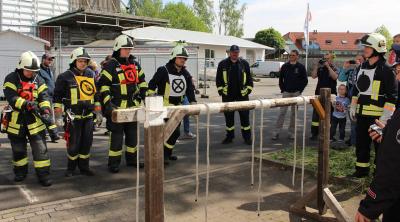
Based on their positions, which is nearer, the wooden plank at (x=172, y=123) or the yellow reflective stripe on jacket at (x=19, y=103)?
the wooden plank at (x=172, y=123)

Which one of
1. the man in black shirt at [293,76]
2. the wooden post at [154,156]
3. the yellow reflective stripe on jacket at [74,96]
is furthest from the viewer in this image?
the man in black shirt at [293,76]

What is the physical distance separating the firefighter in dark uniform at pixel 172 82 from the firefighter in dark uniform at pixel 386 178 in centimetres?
489

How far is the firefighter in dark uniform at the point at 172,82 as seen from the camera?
728 cm

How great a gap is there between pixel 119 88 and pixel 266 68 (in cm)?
→ 3612

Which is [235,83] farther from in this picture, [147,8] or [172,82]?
[147,8]

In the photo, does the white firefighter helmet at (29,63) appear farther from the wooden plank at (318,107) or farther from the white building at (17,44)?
the white building at (17,44)

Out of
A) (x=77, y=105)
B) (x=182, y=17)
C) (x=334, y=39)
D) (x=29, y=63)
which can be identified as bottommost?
(x=77, y=105)

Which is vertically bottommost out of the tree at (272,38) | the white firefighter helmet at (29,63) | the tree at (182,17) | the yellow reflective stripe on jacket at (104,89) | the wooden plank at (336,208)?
the wooden plank at (336,208)

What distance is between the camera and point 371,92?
233 inches

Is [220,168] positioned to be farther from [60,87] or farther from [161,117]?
[161,117]

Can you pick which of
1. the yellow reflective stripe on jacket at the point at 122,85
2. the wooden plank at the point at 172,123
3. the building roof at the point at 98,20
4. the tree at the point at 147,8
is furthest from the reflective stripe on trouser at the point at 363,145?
the tree at the point at 147,8

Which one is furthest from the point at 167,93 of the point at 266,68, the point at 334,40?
the point at 334,40

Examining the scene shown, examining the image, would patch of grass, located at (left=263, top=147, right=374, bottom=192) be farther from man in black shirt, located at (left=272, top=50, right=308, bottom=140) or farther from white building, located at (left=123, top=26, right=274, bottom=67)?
white building, located at (left=123, top=26, right=274, bottom=67)

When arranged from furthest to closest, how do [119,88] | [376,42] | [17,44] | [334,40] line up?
1. [334,40]
2. [17,44]
3. [119,88]
4. [376,42]
